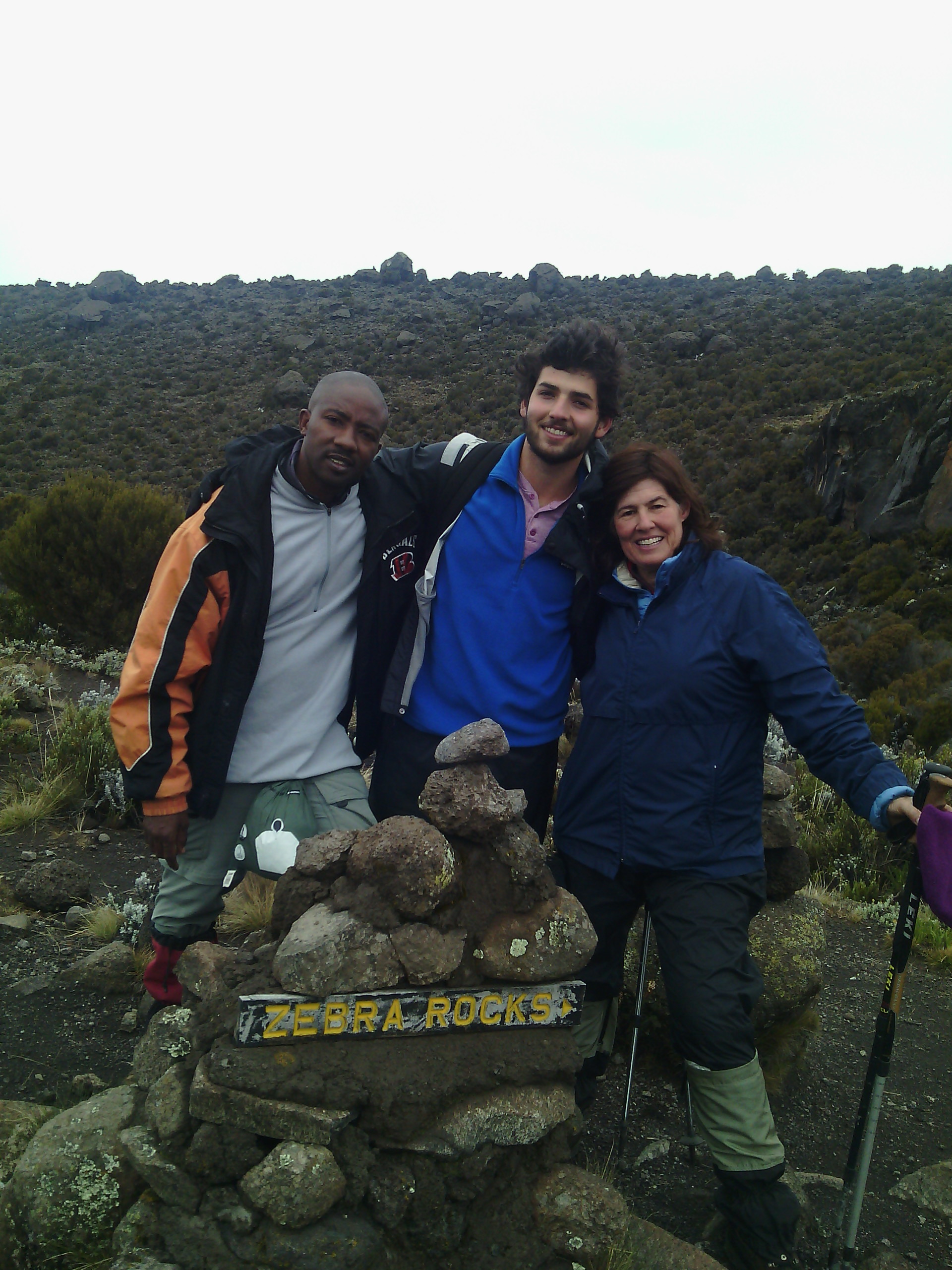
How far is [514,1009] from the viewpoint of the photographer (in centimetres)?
252

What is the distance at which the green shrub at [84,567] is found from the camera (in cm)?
1038

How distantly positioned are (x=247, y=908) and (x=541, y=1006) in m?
2.57

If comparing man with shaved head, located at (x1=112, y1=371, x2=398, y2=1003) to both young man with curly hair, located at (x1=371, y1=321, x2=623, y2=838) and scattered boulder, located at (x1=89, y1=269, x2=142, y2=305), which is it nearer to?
young man with curly hair, located at (x1=371, y1=321, x2=623, y2=838)

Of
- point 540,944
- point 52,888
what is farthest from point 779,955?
point 52,888

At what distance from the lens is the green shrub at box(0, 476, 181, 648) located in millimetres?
10383

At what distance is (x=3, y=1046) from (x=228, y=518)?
242 cm

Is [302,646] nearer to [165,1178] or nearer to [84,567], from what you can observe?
[165,1178]

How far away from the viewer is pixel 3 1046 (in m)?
3.49

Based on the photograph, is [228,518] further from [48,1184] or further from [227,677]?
[48,1184]

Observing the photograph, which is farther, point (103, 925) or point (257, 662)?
point (103, 925)

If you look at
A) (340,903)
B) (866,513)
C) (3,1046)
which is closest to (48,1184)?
(340,903)

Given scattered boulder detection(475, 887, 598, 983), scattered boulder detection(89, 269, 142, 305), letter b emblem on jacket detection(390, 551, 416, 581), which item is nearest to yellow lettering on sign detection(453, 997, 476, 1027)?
scattered boulder detection(475, 887, 598, 983)

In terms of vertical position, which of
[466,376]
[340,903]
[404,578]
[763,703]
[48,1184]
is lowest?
[48,1184]

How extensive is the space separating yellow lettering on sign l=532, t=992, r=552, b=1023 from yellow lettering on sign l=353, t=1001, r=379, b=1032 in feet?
1.61
